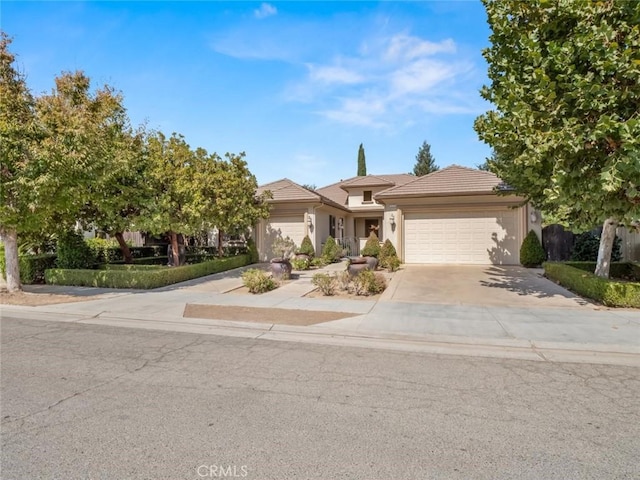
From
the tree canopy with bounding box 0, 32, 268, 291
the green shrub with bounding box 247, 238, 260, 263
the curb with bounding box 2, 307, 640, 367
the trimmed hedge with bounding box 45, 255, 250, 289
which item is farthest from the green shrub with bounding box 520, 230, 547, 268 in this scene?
the trimmed hedge with bounding box 45, 255, 250, 289

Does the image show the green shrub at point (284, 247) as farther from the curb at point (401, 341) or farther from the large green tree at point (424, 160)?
the large green tree at point (424, 160)

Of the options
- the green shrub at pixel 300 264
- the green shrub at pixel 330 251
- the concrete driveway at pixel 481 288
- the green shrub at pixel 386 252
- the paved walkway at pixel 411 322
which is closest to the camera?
the paved walkway at pixel 411 322

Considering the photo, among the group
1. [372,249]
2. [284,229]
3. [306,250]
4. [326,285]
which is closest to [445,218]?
[372,249]

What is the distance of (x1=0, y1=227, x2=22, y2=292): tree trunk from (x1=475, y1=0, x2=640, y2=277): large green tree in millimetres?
13382

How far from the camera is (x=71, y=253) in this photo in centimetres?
1353

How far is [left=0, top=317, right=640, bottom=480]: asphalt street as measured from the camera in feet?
8.77

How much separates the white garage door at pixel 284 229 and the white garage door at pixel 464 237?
5.48 m

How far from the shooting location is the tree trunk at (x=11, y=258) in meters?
10.4

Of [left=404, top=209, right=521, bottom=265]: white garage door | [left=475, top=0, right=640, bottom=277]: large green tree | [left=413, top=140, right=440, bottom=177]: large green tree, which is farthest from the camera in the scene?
[left=413, top=140, right=440, bottom=177]: large green tree

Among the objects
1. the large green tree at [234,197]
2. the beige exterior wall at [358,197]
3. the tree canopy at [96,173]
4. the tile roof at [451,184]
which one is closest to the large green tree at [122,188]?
the tree canopy at [96,173]

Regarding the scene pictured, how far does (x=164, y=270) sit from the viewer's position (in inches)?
479

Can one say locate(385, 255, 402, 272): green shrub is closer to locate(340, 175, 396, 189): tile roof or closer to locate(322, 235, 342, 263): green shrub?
locate(322, 235, 342, 263): green shrub

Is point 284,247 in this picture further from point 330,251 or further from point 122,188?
point 122,188

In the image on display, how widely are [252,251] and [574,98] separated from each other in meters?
14.9
